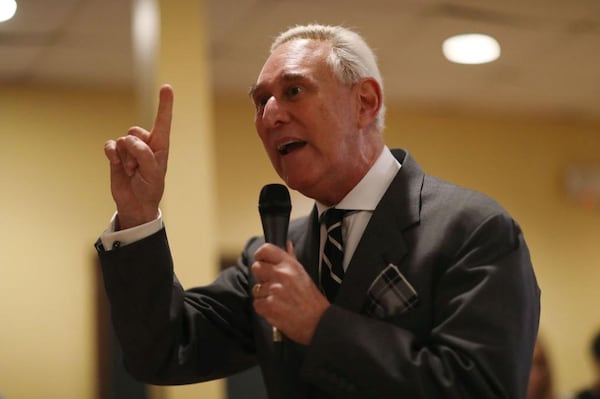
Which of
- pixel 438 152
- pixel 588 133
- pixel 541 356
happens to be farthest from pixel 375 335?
pixel 588 133

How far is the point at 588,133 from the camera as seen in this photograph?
16.9 ft

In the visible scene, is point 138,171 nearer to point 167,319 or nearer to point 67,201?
point 167,319

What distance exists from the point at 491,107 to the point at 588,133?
77 centimetres

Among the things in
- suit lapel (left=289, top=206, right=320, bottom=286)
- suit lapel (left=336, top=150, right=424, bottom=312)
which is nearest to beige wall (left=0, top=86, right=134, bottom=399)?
suit lapel (left=289, top=206, right=320, bottom=286)

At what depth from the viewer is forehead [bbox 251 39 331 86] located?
1344 mm

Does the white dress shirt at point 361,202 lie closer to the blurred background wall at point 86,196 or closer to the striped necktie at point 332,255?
the striped necktie at point 332,255

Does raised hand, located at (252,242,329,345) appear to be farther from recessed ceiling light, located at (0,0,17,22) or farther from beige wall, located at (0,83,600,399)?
beige wall, located at (0,83,600,399)

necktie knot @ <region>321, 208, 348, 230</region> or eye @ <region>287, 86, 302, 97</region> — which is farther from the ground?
eye @ <region>287, 86, 302, 97</region>

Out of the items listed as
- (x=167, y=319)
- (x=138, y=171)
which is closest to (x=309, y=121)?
(x=138, y=171)

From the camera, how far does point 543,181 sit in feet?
16.4

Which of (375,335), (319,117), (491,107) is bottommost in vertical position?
(375,335)

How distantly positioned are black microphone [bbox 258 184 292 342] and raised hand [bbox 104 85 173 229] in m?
0.16

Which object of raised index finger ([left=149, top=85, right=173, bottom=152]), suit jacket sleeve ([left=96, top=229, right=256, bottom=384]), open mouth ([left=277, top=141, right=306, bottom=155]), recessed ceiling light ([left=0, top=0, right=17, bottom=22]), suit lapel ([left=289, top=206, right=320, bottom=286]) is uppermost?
recessed ceiling light ([left=0, top=0, right=17, bottom=22])

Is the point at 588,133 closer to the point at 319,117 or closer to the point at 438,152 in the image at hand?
the point at 438,152
